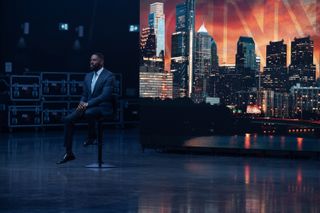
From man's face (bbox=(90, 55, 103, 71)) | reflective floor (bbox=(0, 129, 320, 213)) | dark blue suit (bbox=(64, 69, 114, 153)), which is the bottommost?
reflective floor (bbox=(0, 129, 320, 213))

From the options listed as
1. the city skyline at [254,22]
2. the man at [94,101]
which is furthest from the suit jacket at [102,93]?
the city skyline at [254,22]

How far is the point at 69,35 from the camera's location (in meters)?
17.2

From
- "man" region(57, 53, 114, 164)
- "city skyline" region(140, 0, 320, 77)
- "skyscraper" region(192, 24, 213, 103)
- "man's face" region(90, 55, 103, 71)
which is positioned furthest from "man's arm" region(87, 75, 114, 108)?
"city skyline" region(140, 0, 320, 77)

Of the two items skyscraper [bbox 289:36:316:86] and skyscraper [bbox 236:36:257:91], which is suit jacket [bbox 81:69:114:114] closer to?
skyscraper [bbox 236:36:257:91]

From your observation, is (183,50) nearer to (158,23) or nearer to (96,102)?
(158,23)

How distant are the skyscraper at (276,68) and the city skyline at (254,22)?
6 centimetres

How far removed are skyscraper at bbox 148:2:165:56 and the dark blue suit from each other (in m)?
2.18

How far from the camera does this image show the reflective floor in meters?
4.34

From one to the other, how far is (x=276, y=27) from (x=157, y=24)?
1.66 meters

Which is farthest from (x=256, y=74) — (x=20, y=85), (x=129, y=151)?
(x=20, y=85)

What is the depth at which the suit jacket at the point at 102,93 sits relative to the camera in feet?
22.5

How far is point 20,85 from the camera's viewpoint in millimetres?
15617

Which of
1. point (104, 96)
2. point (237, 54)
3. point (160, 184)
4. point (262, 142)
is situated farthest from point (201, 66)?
point (160, 184)

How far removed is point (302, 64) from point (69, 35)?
994 cm
